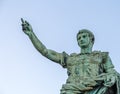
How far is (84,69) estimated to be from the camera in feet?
57.0

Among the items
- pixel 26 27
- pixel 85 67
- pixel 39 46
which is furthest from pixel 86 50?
pixel 26 27

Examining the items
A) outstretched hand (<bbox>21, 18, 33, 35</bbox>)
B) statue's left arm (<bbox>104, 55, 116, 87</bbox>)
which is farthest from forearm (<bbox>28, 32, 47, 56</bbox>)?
statue's left arm (<bbox>104, 55, 116, 87</bbox>)

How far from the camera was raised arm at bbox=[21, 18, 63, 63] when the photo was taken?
705 inches

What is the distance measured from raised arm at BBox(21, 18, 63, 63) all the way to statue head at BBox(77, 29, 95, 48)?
700 millimetres

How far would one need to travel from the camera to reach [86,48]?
58.7 feet

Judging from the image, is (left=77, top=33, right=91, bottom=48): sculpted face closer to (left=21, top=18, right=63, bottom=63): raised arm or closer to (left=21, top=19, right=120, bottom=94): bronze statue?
(left=21, top=19, right=120, bottom=94): bronze statue

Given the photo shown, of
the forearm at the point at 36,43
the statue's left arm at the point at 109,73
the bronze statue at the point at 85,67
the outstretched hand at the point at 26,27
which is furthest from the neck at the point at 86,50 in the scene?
the outstretched hand at the point at 26,27

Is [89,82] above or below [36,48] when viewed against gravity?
below

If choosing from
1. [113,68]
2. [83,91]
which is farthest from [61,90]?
[113,68]

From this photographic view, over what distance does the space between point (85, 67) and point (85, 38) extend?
97cm

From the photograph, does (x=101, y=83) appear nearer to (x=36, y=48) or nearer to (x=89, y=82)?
(x=89, y=82)

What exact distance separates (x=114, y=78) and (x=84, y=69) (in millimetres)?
944

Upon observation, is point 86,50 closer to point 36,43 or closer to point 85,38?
point 85,38

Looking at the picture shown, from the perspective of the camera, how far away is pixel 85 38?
58.8 feet
